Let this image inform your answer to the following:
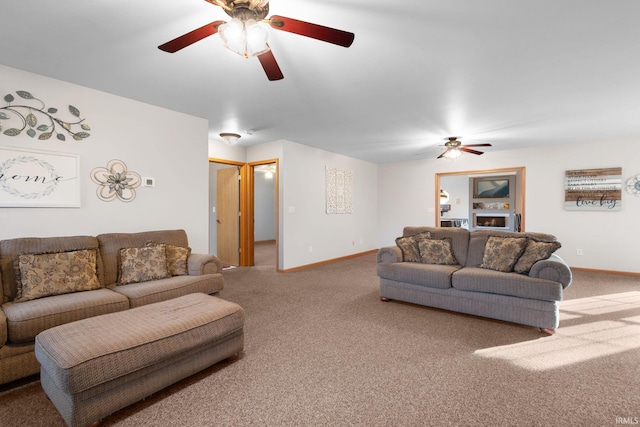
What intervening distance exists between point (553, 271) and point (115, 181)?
4.62m

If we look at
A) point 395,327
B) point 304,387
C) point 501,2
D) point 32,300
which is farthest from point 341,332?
point 501,2

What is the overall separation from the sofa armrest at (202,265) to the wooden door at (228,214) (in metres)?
2.65

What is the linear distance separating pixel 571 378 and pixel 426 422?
4.02ft

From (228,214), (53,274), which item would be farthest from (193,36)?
(228,214)

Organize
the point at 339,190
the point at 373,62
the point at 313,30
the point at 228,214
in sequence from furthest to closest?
the point at 339,190 < the point at 228,214 < the point at 373,62 < the point at 313,30

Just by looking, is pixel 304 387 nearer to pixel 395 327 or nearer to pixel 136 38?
pixel 395 327

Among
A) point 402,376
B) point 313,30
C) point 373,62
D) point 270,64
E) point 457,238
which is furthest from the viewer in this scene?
point 457,238

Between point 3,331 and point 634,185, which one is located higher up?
point 634,185

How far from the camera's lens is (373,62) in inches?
99.3

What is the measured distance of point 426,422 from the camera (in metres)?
1.64

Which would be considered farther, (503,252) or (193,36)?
(503,252)

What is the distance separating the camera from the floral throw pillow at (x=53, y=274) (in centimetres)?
232

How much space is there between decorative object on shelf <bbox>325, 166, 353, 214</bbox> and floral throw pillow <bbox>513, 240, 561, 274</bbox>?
3.70 meters

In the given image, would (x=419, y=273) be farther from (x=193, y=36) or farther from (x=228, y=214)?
(x=228, y=214)
